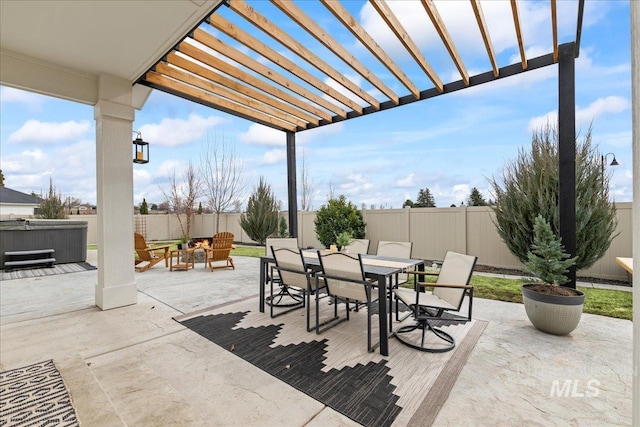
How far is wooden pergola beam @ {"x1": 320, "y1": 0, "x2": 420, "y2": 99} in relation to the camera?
2.76 meters

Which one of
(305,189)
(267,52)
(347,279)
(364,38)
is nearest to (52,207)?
(305,189)

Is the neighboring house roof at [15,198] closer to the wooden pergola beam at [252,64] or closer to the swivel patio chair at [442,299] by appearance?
the wooden pergola beam at [252,64]

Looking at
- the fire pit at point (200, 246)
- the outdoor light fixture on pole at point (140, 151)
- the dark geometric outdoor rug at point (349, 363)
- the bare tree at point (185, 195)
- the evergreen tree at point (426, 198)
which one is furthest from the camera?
the evergreen tree at point (426, 198)

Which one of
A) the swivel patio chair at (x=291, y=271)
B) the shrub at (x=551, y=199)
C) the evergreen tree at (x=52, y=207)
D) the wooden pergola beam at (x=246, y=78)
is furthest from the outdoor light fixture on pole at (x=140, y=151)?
the evergreen tree at (x=52, y=207)

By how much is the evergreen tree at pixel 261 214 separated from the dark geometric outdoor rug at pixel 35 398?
842cm

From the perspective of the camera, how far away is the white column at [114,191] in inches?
157

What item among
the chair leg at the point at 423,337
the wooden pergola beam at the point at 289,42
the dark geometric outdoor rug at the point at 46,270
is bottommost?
the dark geometric outdoor rug at the point at 46,270

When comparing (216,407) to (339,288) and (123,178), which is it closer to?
(339,288)

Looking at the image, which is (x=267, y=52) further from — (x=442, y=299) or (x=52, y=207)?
(x=52, y=207)

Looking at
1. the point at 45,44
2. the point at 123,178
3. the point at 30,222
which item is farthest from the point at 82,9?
the point at 30,222

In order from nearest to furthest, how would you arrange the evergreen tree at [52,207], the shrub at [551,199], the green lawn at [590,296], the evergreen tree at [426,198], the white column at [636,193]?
the white column at [636,193], the green lawn at [590,296], the shrub at [551,199], the evergreen tree at [52,207], the evergreen tree at [426,198]

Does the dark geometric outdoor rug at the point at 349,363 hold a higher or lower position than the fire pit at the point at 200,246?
lower

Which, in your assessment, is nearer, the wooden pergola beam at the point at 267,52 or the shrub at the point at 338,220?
the wooden pergola beam at the point at 267,52

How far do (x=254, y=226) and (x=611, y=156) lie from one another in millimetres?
10002
